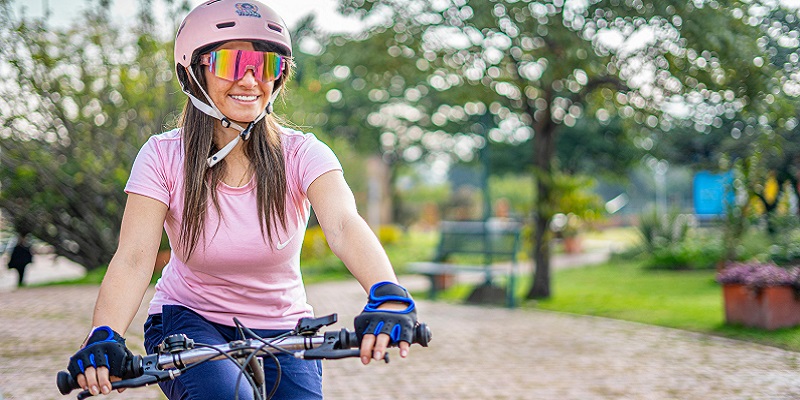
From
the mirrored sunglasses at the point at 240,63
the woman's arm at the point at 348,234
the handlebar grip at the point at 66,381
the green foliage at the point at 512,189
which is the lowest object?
the handlebar grip at the point at 66,381

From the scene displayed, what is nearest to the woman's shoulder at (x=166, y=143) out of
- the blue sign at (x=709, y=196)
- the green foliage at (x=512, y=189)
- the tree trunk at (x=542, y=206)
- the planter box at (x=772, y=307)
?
the planter box at (x=772, y=307)

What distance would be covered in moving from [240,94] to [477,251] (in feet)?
37.3

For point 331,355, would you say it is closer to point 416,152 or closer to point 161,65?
point 161,65

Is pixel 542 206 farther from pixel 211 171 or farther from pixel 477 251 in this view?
pixel 211 171

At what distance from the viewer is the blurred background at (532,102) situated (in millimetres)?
9914

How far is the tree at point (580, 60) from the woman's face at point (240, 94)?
7498 millimetres

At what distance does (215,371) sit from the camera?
2393 millimetres

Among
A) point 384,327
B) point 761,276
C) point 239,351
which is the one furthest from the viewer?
point 761,276

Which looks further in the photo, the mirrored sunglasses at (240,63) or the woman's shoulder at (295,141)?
the woman's shoulder at (295,141)

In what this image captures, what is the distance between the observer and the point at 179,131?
289 centimetres

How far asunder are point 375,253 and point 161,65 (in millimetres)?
14597

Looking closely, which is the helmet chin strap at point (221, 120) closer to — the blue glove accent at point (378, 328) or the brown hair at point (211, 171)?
the brown hair at point (211, 171)

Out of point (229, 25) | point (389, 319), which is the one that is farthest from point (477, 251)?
point (389, 319)

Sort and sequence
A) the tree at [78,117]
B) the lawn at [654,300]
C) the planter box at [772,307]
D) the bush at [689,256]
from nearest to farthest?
the planter box at [772,307], the lawn at [654,300], the tree at [78,117], the bush at [689,256]
